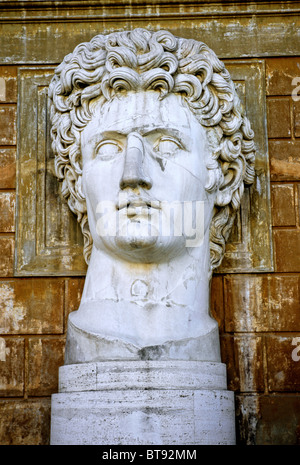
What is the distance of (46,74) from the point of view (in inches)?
248

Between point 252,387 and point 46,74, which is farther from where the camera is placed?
point 46,74

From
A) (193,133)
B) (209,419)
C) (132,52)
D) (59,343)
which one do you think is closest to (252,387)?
(209,419)

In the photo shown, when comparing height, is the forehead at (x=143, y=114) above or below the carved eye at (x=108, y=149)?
above

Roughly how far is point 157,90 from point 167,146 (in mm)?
407

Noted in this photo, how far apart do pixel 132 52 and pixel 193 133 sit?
0.69 meters

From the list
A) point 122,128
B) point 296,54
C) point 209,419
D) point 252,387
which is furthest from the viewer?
point 296,54

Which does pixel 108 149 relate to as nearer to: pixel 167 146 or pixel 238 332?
pixel 167 146

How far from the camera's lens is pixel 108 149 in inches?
207

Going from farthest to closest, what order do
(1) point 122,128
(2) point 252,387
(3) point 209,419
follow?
(2) point 252,387, (1) point 122,128, (3) point 209,419

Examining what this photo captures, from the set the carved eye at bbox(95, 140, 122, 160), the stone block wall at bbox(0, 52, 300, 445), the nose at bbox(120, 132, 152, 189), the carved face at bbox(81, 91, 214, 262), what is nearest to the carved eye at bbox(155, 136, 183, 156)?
the carved face at bbox(81, 91, 214, 262)

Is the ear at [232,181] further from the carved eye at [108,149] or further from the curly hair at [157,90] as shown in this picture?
the carved eye at [108,149]

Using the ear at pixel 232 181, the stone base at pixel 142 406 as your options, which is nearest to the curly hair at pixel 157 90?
the ear at pixel 232 181

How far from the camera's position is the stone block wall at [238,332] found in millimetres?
5539

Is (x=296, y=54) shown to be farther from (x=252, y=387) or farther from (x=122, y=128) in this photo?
(x=252, y=387)
